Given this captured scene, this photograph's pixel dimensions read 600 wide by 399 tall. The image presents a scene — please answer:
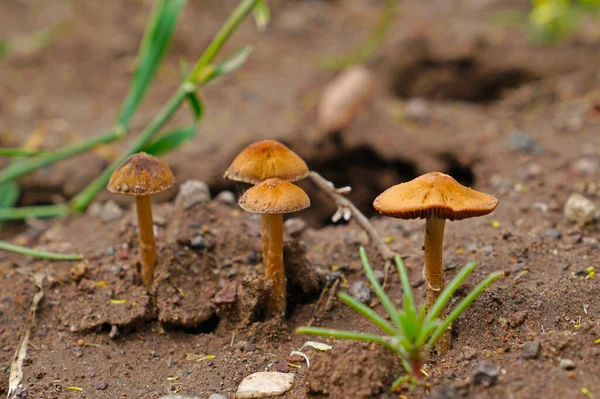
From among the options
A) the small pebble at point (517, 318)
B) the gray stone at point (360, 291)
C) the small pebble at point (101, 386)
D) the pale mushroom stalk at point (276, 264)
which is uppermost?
the pale mushroom stalk at point (276, 264)

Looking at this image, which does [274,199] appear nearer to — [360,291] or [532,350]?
[360,291]

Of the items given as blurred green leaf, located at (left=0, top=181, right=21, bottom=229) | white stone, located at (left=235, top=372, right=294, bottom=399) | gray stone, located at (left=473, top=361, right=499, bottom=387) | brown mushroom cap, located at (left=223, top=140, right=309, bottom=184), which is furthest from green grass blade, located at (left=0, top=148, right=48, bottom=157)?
gray stone, located at (left=473, top=361, right=499, bottom=387)

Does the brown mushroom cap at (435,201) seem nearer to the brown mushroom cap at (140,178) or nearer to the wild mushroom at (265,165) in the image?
the wild mushroom at (265,165)

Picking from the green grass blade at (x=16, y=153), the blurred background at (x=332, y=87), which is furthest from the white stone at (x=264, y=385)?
the blurred background at (x=332, y=87)

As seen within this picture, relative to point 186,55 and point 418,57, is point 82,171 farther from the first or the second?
point 418,57

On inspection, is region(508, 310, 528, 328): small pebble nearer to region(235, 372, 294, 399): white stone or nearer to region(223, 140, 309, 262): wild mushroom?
region(235, 372, 294, 399): white stone

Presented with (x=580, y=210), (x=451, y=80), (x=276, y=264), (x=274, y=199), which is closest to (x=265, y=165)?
(x=274, y=199)
